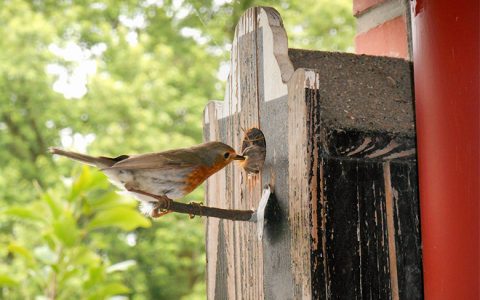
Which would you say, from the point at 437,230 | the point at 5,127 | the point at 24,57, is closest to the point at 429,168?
the point at 437,230

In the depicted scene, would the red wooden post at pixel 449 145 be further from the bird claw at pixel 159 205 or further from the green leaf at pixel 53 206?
the green leaf at pixel 53 206

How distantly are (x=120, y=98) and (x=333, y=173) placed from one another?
719 cm

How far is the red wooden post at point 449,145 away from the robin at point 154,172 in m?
0.64

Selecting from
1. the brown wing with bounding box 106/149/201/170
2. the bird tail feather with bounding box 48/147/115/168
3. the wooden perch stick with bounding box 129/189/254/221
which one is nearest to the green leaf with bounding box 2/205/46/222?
the bird tail feather with bounding box 48/147/115/168

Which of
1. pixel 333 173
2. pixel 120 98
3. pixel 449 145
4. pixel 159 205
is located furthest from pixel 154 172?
pixel 120 98

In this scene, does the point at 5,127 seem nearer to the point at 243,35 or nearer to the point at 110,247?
the point at 110,247

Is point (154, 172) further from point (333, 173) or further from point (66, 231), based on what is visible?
point (66, 231)

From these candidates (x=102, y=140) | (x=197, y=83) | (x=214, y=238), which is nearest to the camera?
(x=214, y=238)

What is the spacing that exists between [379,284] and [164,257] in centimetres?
722

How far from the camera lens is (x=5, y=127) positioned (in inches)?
376

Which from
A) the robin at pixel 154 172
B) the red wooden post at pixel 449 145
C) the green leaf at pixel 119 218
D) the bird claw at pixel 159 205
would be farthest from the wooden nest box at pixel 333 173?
the green leaf at pixel 119 218

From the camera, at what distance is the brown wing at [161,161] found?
73.3 inches

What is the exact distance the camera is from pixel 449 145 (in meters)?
1.25

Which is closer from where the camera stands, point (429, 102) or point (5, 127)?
point (429, 102)
